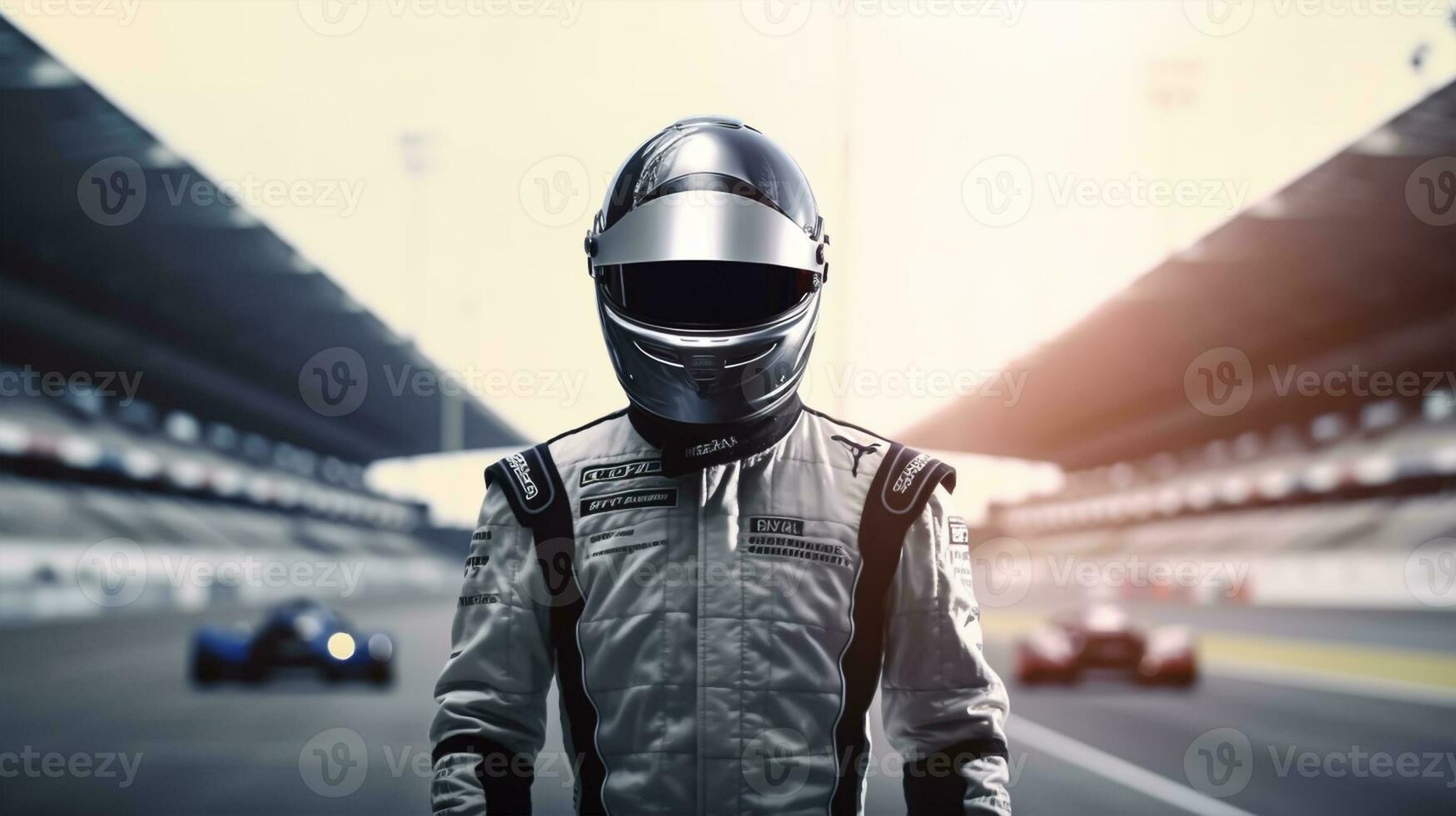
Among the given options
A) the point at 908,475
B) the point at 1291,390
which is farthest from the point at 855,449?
the point at 1291,390

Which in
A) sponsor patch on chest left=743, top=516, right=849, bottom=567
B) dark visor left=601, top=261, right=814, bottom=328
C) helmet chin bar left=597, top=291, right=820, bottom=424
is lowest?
sponsor patch on chest left=743, top=516, right=849, bottom=567

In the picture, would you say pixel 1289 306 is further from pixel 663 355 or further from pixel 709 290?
pixel 663 355

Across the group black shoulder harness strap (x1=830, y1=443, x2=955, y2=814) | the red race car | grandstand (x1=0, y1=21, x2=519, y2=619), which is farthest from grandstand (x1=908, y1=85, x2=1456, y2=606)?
grandstand (x1=0, y1=21, x2=519, y2=619)

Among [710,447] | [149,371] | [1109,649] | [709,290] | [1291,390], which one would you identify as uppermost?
[149,371]

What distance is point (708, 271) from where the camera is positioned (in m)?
2.61

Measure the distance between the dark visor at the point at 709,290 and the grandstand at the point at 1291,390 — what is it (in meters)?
15.0

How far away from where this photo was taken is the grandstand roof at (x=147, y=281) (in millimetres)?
17906

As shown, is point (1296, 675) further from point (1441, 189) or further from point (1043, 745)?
point (1043, 745)

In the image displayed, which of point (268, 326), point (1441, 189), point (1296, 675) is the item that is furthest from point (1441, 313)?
point (268, 326)

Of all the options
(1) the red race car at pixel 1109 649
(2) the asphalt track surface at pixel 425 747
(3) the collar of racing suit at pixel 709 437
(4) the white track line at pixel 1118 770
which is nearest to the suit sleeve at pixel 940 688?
(3) the collar of racing suit at pixel 709 437

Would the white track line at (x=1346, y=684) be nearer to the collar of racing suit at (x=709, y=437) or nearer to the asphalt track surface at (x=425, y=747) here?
the asphalt track surface at (x=425, y=747)

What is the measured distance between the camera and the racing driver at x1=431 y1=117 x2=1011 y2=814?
7.54ft

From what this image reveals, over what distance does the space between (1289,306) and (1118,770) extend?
20579mm

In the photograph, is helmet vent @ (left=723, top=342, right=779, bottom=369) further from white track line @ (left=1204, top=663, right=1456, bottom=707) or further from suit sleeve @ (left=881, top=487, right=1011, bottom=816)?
white track line @ (left=1204, top=663, right=1456, bottom=707)
